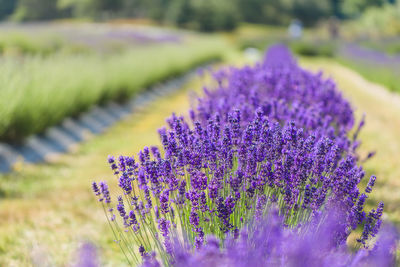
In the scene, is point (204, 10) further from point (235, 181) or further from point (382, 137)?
point (235, 181)

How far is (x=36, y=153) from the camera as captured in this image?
611cm

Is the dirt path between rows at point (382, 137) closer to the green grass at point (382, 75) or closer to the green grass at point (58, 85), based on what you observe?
the green grass at point (382, 75)

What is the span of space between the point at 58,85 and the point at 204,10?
116ft

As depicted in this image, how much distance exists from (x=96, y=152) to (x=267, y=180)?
15.9 ft

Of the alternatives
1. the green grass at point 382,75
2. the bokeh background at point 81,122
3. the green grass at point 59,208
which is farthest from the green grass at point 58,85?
the green grass at point 382,75

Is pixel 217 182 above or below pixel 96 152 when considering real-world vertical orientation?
above

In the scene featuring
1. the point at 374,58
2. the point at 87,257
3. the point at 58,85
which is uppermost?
the point at 87,257

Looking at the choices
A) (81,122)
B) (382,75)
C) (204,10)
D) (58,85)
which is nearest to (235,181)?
(58,85)

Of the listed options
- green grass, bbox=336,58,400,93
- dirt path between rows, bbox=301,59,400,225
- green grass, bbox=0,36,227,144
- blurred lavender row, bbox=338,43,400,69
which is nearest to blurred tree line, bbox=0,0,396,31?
blurred lavender row, bbox=338,43,400,69

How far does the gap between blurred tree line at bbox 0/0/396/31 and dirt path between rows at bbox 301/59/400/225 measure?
96.4 feet

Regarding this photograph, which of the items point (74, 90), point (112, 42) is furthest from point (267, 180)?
point (112, 42)

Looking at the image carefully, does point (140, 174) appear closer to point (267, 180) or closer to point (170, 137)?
point (170, 137)

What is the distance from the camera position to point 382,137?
602cm

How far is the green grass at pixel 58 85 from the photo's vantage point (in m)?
5.84
